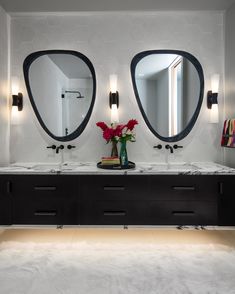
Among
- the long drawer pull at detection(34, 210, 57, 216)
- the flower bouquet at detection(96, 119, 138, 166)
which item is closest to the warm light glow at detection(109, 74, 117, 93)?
the flower bouquet at detection(96, 119, 138, 166)

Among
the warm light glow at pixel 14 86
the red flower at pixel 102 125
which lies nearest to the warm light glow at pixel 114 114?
the red flower at pixel 102 125

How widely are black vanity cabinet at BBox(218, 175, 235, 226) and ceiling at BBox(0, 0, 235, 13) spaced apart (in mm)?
1621

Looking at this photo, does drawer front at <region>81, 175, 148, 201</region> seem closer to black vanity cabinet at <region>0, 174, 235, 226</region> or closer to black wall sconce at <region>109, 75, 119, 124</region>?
black vanity cabinet at <region>0, 174, 235, 226</region>

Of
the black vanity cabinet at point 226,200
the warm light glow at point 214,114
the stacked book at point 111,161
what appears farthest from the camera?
the warm light glow at point 214,114

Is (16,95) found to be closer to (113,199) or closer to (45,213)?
(45,213)

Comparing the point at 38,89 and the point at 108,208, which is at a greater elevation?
the point at 38,89

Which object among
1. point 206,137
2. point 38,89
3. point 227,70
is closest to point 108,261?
point 206,137

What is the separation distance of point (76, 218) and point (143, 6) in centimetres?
205

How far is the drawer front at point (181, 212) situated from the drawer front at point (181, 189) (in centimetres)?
5

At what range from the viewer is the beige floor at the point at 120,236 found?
2391 mm

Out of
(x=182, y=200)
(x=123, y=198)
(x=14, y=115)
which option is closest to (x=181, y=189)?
(x=182, y=200)

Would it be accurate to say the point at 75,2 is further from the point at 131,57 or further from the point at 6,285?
the point at 6,285

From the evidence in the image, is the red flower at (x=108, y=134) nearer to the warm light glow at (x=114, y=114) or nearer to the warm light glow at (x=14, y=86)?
the warm light glow at (x=114, y=114)

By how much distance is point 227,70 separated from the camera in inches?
102
